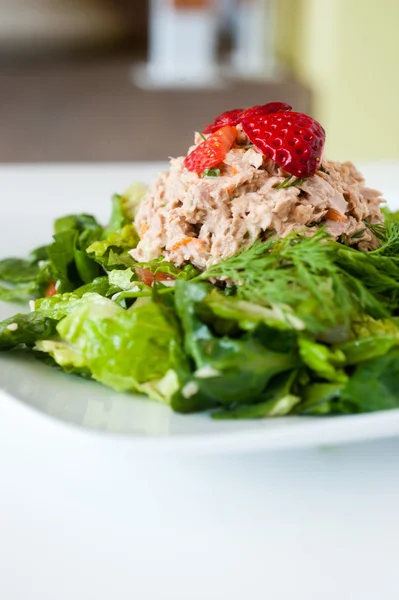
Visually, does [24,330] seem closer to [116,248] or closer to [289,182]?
[116,248]

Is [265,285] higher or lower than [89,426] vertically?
higher

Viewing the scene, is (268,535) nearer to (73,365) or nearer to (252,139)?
(73,365)

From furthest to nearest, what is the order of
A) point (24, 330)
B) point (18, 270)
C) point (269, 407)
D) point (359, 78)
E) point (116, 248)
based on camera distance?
point (359, 78) < point (18, 270) < point (116, 248) < point (24, 330) < point (269, 407)

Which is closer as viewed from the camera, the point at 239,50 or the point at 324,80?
the point at 324,80

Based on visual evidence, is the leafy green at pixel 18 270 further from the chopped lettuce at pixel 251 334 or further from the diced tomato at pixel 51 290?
the chopped lettuce at pixel 251 334

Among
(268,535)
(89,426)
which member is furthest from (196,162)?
(268,535)

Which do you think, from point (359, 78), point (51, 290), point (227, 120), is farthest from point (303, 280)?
point (359, 78)

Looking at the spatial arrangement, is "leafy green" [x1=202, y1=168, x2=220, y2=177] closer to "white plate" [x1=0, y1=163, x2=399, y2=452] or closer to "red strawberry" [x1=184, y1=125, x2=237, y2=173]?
"red strawberry" [x1=184, y1=125, x2=237, y2=173]
